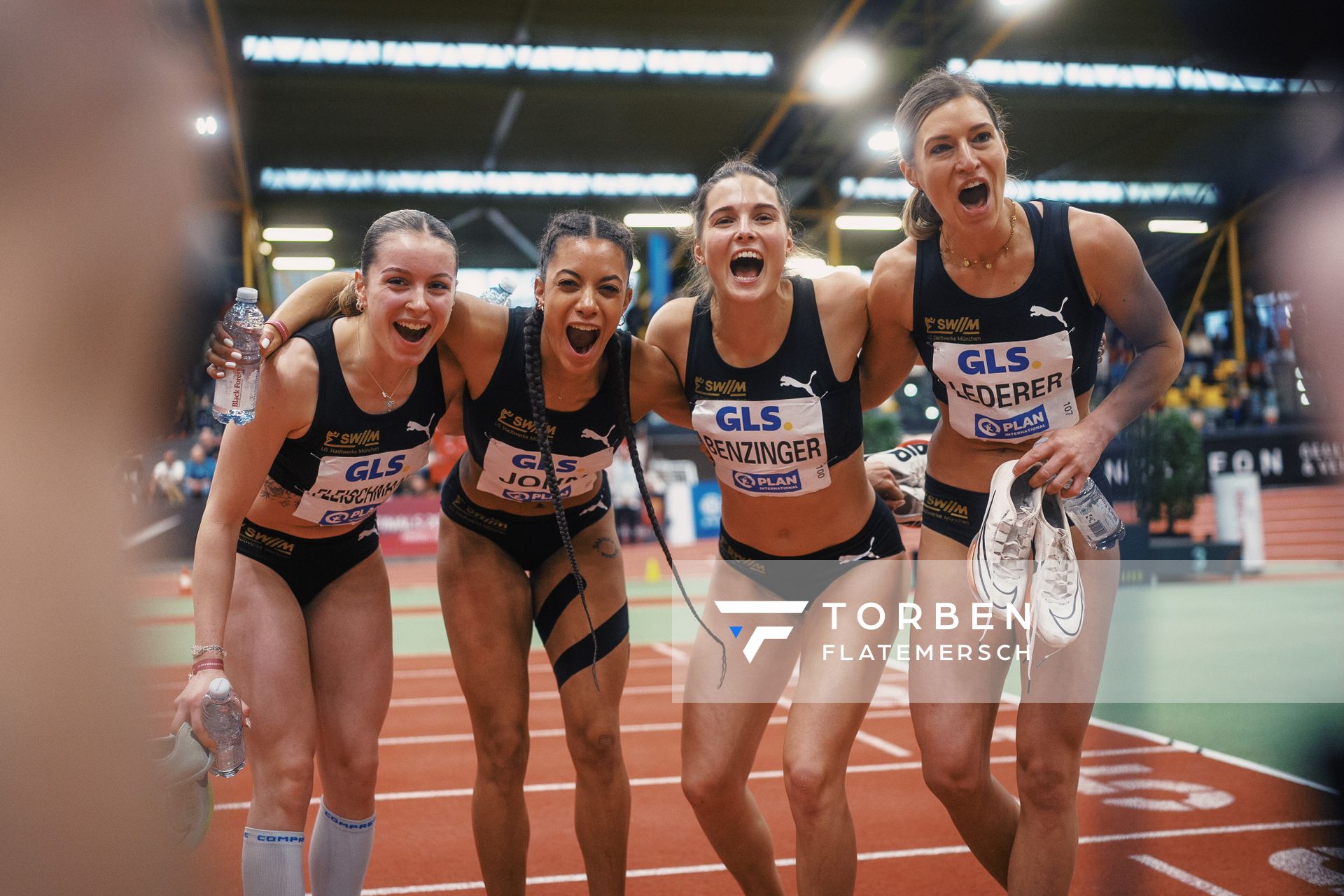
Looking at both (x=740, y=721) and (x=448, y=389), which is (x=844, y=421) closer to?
(x=740, y=721)

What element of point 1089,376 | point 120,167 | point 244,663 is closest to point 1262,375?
point 1089,376

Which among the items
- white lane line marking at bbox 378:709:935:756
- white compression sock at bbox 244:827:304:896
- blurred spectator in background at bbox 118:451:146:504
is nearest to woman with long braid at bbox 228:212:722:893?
white compression sock at bbox 244:827:304:896

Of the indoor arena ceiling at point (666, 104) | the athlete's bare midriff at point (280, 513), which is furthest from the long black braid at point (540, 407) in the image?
the indoor arena ceiling at point (666, 104)

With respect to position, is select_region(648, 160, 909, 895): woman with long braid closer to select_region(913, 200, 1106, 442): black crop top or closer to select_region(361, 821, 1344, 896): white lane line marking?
select_region(913, 200, 1106, 442): black crop top

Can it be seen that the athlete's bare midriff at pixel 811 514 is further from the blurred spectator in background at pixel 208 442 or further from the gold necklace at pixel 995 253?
the blurred spectator in background at pixel 208 442

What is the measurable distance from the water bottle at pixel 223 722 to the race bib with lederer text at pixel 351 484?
2.76ft

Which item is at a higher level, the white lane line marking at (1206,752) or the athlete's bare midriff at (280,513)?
the athlete's bare midriff at (280,513)

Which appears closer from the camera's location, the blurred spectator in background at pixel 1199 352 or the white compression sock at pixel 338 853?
the white compression sock at pixel 338 853

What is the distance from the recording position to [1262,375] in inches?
784

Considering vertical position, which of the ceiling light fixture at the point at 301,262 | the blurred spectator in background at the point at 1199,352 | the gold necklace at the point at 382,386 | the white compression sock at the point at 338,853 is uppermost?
the ceiling light fixture at the point at 301,262

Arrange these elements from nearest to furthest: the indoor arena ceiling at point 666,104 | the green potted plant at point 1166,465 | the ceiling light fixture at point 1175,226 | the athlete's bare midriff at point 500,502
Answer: the athlete's bare midriff at point 500,502 < the green potted plant at point 1166,465 < the indoor arena ceiling at point 666,104 < the ceiling light fixture at point 1175,226

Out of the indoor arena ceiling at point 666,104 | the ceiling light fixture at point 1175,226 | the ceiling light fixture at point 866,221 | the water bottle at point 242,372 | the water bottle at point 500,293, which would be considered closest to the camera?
the water bottle at point 242,372

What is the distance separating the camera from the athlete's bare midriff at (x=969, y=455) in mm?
3145

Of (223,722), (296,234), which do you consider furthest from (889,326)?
(296,234)
